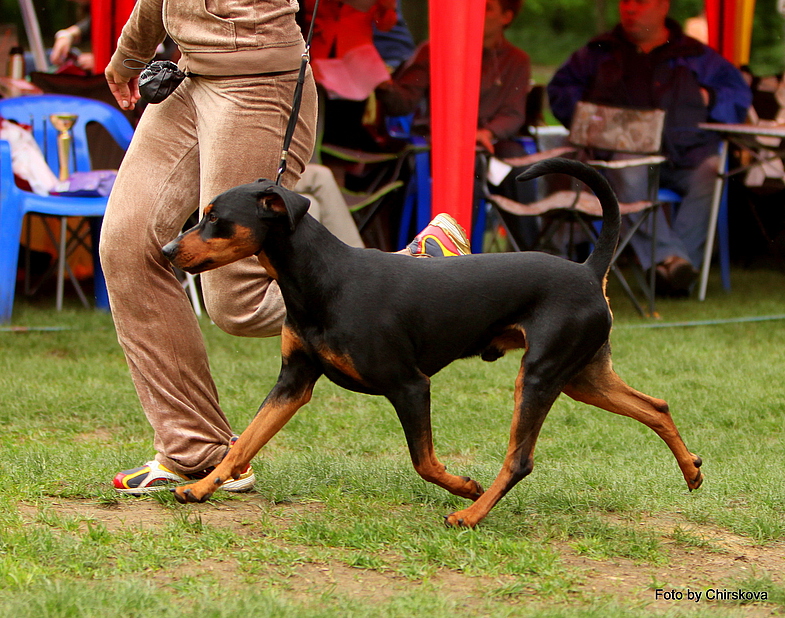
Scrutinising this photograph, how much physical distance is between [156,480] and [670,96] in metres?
7.19

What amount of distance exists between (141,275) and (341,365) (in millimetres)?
850

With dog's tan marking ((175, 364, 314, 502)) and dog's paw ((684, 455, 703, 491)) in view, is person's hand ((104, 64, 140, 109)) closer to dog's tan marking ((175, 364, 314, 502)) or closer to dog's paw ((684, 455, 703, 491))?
dog's tan marking ((175, 364, 314, 502))

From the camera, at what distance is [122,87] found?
3734 mm

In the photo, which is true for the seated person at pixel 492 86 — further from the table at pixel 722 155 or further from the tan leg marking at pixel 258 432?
the tan leg marking at pixel 258 432

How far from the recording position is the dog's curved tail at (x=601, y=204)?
10.5ft

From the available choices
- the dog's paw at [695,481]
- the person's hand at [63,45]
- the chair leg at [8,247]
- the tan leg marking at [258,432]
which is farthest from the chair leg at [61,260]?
the dog's paw at [695,481]

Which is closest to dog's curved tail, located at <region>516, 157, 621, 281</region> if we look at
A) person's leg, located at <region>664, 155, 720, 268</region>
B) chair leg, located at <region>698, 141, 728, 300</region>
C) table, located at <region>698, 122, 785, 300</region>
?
table, located at <region>698, 122, 785, 300</region>

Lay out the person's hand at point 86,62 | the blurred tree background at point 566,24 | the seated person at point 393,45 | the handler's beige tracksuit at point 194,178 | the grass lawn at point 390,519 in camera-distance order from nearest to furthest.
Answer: the grass lawn at point 390,519, the handler's beige tracksuit at point 194,178, the person's hand at point 86,62, the seated person at point 393,45, the blurred tree background at point 566,24

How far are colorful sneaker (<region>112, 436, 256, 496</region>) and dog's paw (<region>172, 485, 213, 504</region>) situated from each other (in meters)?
0.20

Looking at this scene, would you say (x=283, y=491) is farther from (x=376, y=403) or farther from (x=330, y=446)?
(x=376, y=403)

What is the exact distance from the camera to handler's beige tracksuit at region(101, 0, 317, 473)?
3264 mm

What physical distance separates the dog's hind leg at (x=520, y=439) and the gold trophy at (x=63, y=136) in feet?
19.1

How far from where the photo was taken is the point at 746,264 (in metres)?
10.8

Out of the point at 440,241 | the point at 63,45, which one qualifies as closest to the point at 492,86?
the point at 63,45
